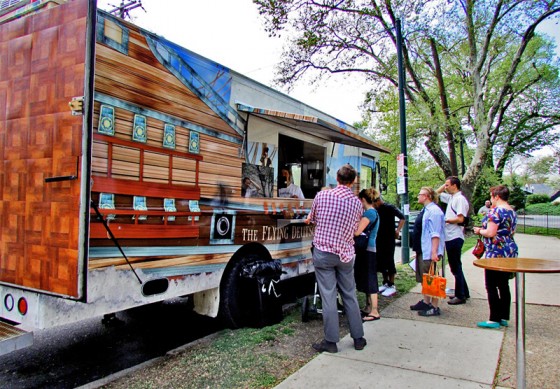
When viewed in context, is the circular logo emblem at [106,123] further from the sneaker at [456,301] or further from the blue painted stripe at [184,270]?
the sneaker at [456,301]

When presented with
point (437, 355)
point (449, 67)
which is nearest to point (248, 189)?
point (437, 355)

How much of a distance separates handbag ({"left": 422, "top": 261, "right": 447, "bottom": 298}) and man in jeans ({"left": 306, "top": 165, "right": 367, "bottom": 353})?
1284 millimetres

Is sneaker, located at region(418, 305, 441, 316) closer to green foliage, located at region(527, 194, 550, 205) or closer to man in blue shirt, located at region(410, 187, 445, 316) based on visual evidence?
man in blue shirt, located at region(410, 187, 445, 316)

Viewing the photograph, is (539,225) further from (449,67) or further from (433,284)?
(433,284)

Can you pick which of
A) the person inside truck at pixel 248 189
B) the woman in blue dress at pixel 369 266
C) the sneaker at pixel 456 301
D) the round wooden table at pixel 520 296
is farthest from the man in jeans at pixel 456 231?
the person inside truck at pixel 248 189

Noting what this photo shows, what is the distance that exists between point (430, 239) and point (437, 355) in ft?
5.29

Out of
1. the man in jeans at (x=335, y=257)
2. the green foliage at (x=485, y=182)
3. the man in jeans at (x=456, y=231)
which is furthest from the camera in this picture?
the green foliage at (x=485, y=182)

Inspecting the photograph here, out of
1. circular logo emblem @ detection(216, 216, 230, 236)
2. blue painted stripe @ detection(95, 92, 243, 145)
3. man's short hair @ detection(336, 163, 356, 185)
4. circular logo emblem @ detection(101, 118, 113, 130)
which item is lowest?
circular logo emblem @ detection(216, 216, 230, 236)

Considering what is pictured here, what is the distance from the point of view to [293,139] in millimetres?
5941

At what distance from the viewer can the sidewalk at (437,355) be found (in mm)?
3217

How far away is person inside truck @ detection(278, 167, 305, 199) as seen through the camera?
5787 mm

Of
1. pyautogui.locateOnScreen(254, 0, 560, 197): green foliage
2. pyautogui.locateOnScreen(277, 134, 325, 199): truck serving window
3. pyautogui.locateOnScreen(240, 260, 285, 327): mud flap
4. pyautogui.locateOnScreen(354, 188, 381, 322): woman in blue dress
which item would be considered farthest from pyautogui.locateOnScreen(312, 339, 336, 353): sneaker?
pyautogui.locateOnScreen(254, 0, 560, 197): green foliage

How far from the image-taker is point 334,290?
3844 mm

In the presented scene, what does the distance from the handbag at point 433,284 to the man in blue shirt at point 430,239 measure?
18 cm
